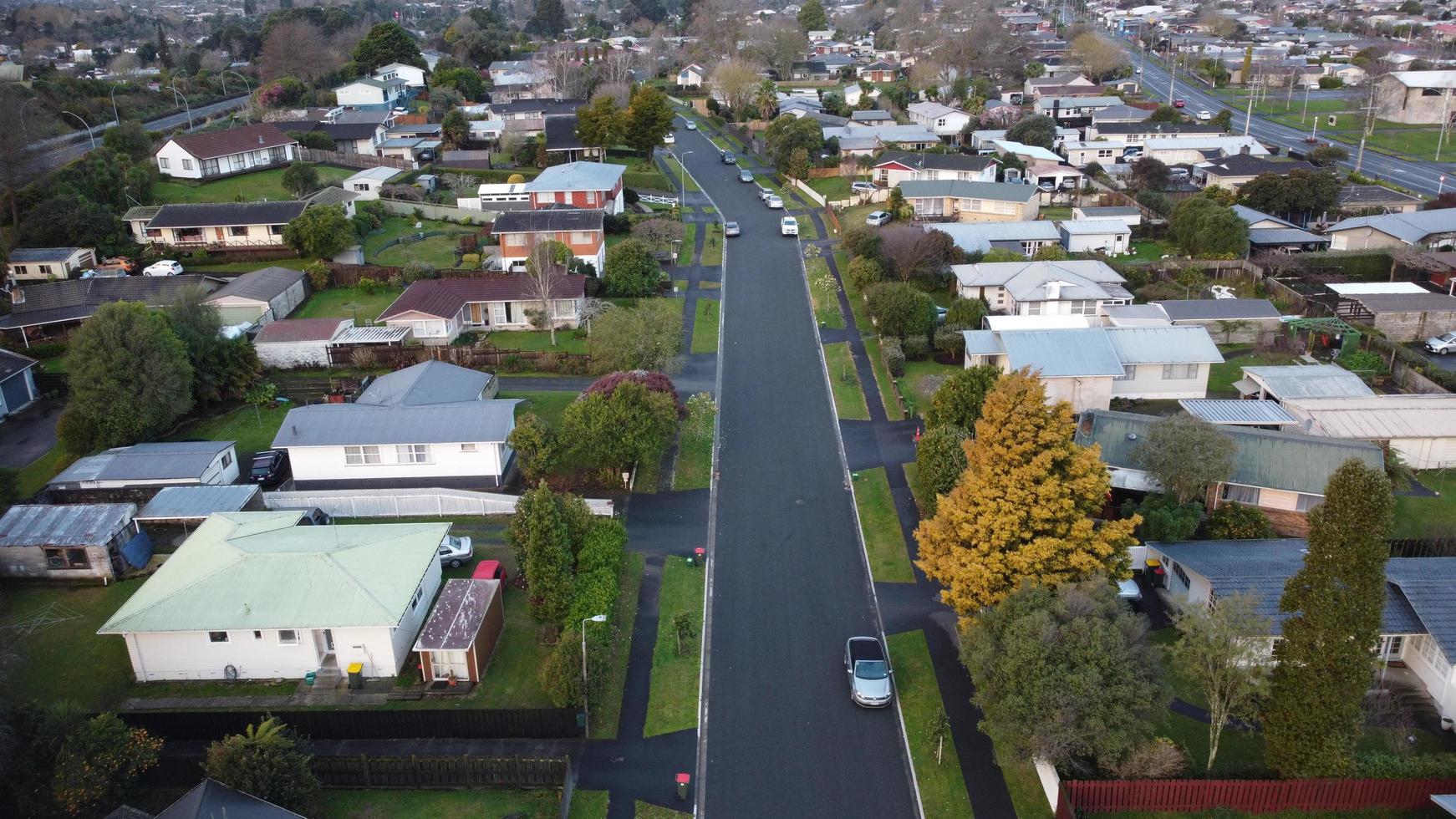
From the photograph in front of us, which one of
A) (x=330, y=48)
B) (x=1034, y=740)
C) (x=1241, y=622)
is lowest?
(x=1034, y=740)

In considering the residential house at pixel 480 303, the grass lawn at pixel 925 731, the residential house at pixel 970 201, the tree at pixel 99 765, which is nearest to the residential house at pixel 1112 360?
the grass lawn at pixel 925 731

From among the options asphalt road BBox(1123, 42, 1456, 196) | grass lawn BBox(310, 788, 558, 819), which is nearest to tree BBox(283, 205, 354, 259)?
grass lawn BBox(310, 788, 558, 819)

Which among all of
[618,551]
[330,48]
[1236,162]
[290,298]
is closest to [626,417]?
[618,551]

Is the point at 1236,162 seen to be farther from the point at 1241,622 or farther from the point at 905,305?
the point at 1241,622

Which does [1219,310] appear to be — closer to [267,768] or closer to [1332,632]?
[1332,632]

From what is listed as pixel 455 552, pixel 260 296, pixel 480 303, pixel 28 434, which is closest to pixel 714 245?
pixel 480 303

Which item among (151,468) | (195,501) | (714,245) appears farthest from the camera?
(714,245)

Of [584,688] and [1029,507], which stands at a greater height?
[1029,507]
